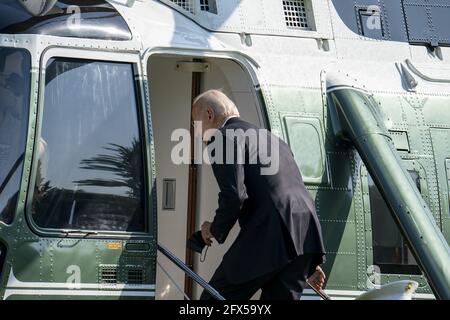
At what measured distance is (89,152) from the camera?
641 centimetres

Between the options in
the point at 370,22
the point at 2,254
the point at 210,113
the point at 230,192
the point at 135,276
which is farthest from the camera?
the point at 370,22

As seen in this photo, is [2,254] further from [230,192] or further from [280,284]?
[280,284]

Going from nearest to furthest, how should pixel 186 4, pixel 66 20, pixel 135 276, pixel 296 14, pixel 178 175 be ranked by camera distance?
pixel 135 276 → pixel 66 20 → pixel 186 4 → pixel 296 14 → pixel 178 175

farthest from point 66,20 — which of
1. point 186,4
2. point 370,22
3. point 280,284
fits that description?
point 370,22

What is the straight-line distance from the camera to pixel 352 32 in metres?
7.69

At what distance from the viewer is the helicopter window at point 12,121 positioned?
20.1ft

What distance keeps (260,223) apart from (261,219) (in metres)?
0.03

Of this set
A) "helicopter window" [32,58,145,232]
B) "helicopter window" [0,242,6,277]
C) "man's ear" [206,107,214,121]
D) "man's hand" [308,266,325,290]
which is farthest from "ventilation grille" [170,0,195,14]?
"helicopter window" [0,242,6,277]

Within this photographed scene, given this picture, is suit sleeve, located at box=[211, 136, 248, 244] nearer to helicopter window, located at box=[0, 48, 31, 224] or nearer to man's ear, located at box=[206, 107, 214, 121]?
man's ear, located at box=[206, 107, 214, 121]

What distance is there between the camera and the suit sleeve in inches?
230

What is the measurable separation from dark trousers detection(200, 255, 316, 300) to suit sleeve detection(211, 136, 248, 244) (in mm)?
397
